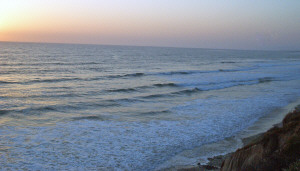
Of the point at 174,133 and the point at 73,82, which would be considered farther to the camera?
the point at 73,82

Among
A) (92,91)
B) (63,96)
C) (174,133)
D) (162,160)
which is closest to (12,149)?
(162,160)

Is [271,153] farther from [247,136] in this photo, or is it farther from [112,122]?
[112,122]

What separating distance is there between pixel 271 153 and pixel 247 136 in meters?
7.39

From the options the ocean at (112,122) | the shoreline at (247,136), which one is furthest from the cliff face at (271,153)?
the ocean at (112,122)

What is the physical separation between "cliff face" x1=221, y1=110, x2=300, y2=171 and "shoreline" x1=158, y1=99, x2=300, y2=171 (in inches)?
55.7

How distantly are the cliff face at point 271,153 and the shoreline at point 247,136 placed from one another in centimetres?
142

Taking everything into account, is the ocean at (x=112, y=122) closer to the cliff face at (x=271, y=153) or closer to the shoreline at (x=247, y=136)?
the shoreline at (x=247, y=136)

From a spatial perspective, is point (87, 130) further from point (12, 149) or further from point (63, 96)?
point (63, 96)

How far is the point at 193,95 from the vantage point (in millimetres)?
24109

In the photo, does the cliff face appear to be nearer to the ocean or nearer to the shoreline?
the shoreline

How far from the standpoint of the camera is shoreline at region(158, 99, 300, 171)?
333 inches

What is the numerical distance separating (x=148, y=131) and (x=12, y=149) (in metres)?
5.80

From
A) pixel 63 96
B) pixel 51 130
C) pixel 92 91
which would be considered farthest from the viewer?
pixel 92 91

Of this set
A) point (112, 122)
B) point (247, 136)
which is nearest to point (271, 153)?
point (247, 136)
